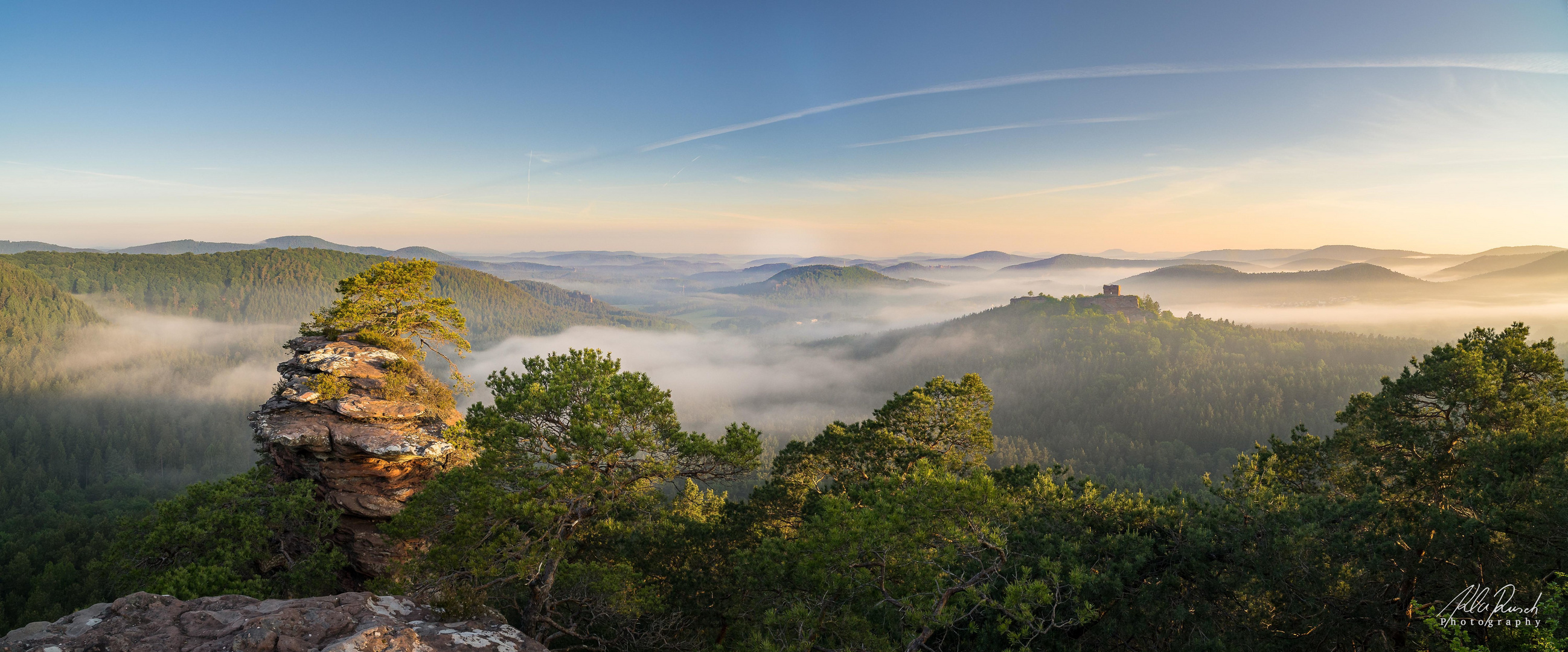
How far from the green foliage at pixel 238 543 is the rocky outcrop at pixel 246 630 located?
910 centimetres

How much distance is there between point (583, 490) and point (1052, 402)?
194 meters

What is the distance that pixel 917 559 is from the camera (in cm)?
1255

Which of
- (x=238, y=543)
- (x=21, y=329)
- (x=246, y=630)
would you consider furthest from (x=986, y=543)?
(x=21, y=329)

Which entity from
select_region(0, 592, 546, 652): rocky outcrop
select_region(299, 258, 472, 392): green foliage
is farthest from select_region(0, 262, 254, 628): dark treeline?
select_region(0, 592, 546, 652): rocky outcrop

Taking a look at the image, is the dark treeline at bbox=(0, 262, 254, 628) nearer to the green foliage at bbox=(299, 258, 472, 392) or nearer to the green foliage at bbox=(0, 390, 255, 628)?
the green foliage at bbox=(0, 390, 255, 628)

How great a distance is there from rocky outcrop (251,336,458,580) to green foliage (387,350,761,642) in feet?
23.5

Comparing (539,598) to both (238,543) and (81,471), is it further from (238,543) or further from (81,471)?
(81,471)

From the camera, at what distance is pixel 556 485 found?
13898mm

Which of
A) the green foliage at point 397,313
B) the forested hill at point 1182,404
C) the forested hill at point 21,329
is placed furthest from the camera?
the forested hill at point 21,329

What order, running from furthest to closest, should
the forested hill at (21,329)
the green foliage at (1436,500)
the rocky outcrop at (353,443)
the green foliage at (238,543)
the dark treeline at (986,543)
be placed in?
the forested hill at (21,329) < the rocky outcrop at (353,443) < the green foliage at (238,543) < the dark treeline at (986,543) < the green foliage at (1436,500)

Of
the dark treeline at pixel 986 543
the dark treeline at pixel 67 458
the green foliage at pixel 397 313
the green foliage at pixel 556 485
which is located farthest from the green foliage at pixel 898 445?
the dark treeline at pixel 67 458

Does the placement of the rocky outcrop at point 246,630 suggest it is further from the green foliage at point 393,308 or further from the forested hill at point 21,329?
the forested hill at point 21,329

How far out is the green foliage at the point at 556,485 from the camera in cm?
1381

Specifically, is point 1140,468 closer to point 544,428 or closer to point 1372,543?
point 1372,543
